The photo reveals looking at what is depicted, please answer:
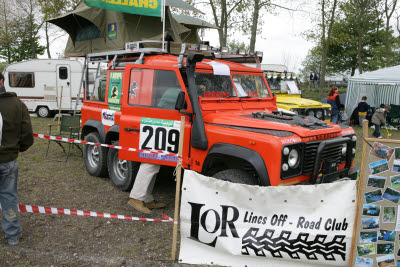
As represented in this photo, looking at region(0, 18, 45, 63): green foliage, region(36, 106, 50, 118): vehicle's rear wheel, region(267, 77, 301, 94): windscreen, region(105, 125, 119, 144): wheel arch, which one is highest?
region(0, 18, 45, 63): green foliage

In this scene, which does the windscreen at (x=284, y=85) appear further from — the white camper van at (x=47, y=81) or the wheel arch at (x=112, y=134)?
the white camper van at (x=47, y=81)

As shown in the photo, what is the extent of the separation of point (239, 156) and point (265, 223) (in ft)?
3.03

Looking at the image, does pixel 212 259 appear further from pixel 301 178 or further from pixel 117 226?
pixel 117 226

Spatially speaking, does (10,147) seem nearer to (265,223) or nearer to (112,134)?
(112,134)

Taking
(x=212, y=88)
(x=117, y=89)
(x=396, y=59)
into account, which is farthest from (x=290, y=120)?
(x=396, y=59)

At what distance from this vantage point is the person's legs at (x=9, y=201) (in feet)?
12.9

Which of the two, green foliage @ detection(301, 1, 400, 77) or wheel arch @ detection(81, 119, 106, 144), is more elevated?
green foliage @ detection(301, 1, 400, 77)

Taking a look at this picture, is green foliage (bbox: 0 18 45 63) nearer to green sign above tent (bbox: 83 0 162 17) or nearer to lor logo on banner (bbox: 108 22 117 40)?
lor logo on banner (bbox: 108 22 117 40)

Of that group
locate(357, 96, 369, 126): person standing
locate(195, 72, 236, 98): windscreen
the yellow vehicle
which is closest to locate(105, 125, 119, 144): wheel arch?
locate(195, 72, 236, 98): windscreen

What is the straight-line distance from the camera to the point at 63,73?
53.9 feet

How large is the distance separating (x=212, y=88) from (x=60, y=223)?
2833 millimetres

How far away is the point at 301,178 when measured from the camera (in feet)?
13.5

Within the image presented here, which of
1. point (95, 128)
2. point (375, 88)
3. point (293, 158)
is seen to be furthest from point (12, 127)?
point (375, 88)

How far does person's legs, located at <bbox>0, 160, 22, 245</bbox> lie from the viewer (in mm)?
3920
